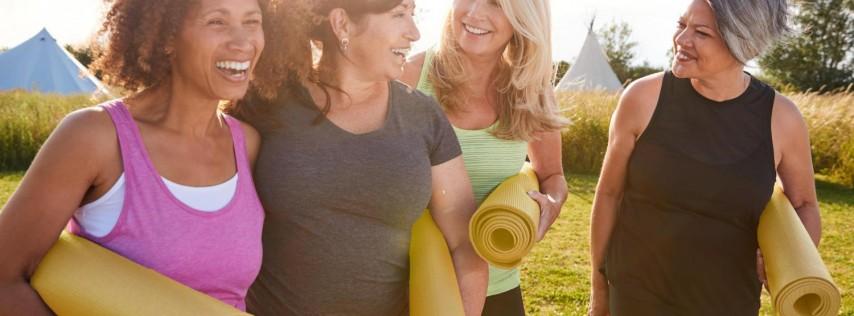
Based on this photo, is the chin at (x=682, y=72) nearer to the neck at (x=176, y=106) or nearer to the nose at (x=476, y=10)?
the nose at (x=476, y=10)

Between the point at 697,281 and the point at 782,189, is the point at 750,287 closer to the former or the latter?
the point at 697,281

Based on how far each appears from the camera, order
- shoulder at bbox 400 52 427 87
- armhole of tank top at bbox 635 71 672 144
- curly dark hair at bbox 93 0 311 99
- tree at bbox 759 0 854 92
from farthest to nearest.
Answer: tree at bbox 759 0 854 92, shoulder at bbox 400 52 427 87, armhole of tank top at bbox 635 71 672 144, curly dark hair at bbox 93 0 311 99

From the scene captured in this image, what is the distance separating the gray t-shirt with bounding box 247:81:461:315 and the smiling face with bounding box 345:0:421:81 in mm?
111

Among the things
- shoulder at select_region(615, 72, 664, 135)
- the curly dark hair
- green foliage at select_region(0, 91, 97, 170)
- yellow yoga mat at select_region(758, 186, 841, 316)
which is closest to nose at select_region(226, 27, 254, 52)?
the curly dark hair

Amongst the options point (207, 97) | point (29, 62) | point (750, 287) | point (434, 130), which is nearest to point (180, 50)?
point (207, 97)

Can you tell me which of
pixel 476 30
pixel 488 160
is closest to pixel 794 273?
pixel 488 160

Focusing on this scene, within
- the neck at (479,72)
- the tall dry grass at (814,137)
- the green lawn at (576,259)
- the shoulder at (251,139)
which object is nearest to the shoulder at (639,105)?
the neck at (479,72)

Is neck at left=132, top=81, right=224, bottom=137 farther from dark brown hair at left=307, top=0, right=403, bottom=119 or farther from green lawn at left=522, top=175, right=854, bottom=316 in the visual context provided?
green lawn at left=522, top=175, right=854, bottom=316

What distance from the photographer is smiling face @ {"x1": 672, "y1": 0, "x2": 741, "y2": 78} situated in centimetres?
231

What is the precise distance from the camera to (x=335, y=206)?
1832mm

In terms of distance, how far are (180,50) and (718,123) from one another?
162 centimetres

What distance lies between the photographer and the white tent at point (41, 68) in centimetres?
1783

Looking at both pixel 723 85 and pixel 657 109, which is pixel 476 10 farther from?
pixel 723 85

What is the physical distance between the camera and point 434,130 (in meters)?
1.98
